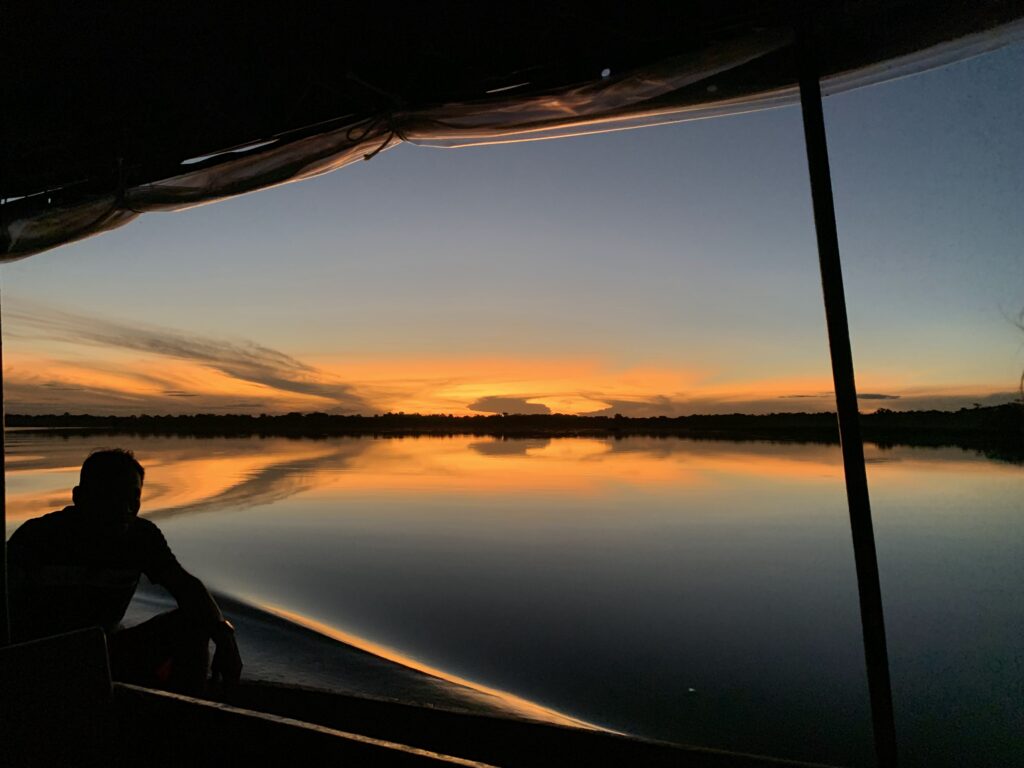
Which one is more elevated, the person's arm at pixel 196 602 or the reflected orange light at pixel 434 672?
the person's arm at pixel 196 602

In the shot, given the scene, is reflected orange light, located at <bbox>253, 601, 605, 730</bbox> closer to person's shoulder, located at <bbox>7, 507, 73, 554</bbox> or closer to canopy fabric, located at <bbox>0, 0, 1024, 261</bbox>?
person's shoulder, located at <bbox>7, 507, 73, 554</bbox>

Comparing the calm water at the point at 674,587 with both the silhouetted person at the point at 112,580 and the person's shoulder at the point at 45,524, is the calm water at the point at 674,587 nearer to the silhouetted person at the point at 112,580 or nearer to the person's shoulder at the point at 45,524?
the silhouetted person at the point at 112,580

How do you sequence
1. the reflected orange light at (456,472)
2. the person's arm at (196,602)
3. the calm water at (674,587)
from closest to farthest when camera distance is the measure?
the person's arm at (196,602), the calm water at (674,587), the reflected orange light at (456,472)

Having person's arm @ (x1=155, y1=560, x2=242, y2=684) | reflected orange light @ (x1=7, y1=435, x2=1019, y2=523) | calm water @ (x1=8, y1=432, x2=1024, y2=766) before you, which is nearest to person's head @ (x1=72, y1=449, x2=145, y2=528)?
person's arm @ (x1=155, y1=560, x2=242, y2=684)

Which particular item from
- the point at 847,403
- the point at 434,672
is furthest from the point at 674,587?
the point at 847,403

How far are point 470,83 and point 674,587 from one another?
6.25m

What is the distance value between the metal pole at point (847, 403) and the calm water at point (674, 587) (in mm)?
2106

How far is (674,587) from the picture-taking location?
6.98m

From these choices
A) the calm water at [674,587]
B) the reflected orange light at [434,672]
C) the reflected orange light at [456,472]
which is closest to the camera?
the reflected orange light at [434,672]

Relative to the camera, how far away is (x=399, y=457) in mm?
28781

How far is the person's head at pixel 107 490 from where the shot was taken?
167 cm

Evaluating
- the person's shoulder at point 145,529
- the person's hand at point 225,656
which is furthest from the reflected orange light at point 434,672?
the person's shoulder at point 145,529

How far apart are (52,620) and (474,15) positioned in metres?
1.97

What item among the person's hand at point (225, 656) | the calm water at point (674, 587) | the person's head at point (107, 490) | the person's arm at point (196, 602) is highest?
the person's head at point (107, 490)
